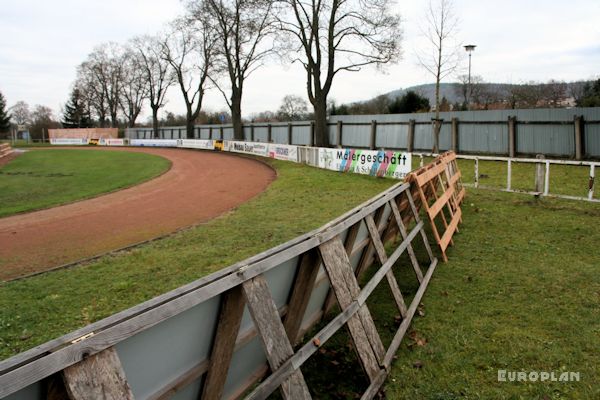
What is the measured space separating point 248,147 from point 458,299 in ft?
94.8

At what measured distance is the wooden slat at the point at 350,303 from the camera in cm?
402

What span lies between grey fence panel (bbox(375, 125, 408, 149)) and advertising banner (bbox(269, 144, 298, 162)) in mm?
5923

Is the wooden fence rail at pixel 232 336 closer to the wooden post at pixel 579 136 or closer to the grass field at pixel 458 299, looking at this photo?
the grass field at pixel 458 299

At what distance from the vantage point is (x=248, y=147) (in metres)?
33.8

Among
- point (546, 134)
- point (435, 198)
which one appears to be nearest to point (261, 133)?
point (546, 134)

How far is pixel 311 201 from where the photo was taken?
13930mm

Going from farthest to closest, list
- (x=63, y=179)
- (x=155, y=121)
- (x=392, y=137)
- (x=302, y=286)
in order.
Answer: (x=155, y=121), (x=392, y=137), (x=63, y=179), (x=302, y=286)

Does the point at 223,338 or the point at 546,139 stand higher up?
the point at 546,139

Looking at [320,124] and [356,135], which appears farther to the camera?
[356,135]

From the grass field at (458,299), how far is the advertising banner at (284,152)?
48.2 ft

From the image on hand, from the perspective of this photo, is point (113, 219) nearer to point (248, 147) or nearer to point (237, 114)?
point (248, 147)

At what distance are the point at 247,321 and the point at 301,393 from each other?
0.65m

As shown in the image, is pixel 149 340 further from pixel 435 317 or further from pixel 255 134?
pixel 255 134

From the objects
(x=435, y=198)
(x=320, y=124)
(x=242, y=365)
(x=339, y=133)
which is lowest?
(x=242, y=365)
